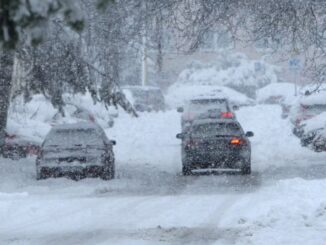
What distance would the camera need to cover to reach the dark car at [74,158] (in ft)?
59.4

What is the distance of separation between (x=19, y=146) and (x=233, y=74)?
35.4 metres

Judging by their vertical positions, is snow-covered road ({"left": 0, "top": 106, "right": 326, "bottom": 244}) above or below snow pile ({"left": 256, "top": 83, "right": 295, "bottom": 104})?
below

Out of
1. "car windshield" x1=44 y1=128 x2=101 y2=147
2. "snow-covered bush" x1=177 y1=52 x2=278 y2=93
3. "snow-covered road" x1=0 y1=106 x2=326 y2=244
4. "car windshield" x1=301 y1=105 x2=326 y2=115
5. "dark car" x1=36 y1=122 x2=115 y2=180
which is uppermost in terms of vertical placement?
"snow-covered bush" x1=177 y1=52 x2=278 y2=93

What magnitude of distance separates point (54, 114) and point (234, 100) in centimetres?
2412

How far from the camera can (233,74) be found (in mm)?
56312

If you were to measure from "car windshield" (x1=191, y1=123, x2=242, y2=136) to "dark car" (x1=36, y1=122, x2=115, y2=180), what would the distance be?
2.63 meters

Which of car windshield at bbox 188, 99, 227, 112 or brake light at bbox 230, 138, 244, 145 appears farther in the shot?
car windshield at bbox 188, 99, 227, 112

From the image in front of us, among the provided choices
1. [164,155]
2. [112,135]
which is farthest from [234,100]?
[164,155]

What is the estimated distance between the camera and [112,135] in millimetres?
34469

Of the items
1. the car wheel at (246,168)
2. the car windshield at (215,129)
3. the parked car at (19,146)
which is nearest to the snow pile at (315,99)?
the car windshield at (215,129)

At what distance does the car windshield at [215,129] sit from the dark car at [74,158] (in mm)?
2633

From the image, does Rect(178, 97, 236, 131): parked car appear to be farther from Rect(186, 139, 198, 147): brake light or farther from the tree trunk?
the tree trunk

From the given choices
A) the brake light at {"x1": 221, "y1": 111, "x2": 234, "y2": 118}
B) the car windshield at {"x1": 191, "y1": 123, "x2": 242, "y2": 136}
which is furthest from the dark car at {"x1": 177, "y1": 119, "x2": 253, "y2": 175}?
the brake light at {"x1": 221, "y1": 111, "x2": 234, "y2": 118}

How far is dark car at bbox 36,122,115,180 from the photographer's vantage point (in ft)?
59.4
